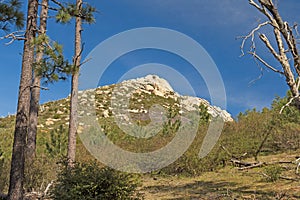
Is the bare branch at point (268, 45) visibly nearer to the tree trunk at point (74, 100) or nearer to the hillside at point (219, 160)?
the hillside at point (219, 160)

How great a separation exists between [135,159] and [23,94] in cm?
706

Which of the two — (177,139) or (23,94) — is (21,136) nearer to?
(23,94)

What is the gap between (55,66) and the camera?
883cm

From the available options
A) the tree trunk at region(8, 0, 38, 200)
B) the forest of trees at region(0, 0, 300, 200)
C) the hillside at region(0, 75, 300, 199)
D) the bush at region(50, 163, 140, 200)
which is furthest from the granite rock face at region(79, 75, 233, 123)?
the bush at region(50, 163, 140, 200)

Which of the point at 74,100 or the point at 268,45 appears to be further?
the point at 74,100

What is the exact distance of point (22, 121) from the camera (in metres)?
8.34

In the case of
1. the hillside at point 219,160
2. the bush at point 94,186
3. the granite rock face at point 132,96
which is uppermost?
the granite rock face at point 132,96

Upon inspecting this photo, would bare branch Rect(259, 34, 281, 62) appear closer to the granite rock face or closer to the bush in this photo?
the bush

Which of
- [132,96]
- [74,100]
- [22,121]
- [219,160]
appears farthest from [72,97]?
[132,96]

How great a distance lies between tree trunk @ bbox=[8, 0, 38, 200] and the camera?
8.15 m

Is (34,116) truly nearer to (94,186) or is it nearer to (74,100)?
(74,100)

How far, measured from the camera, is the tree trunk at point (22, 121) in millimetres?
8148

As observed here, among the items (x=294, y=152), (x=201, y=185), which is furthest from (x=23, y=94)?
(x=294, y=152)

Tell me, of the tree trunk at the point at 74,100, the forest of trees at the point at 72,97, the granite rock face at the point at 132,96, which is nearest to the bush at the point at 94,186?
the forest of trees at the point at 72,97
